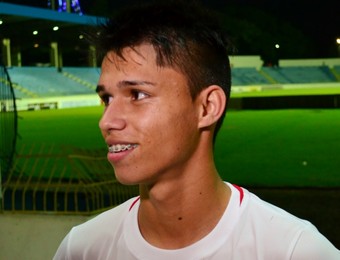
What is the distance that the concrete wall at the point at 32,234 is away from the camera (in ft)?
12.9

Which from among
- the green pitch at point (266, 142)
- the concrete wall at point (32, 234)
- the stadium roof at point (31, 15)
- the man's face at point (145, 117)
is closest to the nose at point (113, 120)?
the man's face at point (145, 117)

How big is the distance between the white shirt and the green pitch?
6.54m

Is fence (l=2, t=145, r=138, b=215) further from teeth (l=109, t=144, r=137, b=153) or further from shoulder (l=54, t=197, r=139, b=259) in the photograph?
teeth (l=109, t=144, r=137, b=153)

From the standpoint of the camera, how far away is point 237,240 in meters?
1.21

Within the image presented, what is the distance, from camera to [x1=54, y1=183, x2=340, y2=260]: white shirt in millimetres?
1181

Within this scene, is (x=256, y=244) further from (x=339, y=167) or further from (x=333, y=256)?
(x=339, y=167)

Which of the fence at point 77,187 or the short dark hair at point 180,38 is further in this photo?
the fence at point 77,187

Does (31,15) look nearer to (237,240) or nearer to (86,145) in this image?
(86,145)

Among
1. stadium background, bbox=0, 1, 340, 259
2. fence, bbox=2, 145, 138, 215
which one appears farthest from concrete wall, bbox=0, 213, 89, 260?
fence, bbox=2, 145, 138, 215

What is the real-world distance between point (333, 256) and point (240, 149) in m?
11.6

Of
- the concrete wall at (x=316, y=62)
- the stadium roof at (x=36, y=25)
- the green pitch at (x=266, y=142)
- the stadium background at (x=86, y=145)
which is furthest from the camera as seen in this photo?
the concrete wall at (x=316, y=62)

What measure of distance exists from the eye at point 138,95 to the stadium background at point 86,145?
1.19ft

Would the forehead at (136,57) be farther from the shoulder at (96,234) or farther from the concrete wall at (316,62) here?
the concrete wall at (316,62)

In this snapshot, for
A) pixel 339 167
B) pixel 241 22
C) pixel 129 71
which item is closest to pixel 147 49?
pixel 129 71
